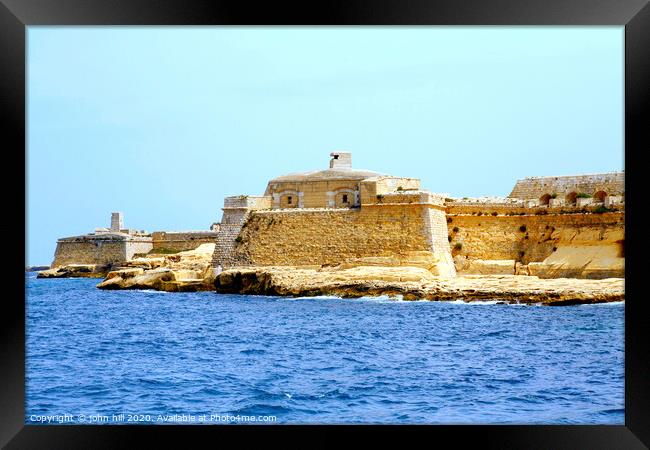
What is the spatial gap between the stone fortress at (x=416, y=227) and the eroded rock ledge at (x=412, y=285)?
850 millimetres

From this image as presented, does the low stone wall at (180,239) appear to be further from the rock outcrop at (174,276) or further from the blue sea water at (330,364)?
the blue sea water at (330,364)

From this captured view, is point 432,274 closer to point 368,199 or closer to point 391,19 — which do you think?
point 368,199

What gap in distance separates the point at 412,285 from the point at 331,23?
48.8 feet

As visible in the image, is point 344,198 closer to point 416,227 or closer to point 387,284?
point 416,227

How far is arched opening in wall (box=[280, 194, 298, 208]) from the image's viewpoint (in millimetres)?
27688

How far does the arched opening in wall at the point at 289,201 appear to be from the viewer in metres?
27.7

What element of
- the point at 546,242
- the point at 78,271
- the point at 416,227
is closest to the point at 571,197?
the point at 546,242

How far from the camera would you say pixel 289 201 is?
91.5 feet

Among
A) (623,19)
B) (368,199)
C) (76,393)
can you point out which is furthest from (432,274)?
(623,19)

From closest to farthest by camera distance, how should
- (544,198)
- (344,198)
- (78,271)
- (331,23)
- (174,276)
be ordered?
(331,23) → (544,198) → (344,198) → (174,276) → (78,271)

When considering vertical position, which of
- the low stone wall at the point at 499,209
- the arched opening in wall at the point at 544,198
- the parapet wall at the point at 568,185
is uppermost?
the parapet wall at the point at 568,185

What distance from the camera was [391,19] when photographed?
23.2 feet

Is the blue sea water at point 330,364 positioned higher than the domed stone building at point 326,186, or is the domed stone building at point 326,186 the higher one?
the domed stone building at point 326,186

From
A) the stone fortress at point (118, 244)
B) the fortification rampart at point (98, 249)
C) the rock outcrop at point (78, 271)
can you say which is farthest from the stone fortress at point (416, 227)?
the rock outcrop at point (78, 271)
